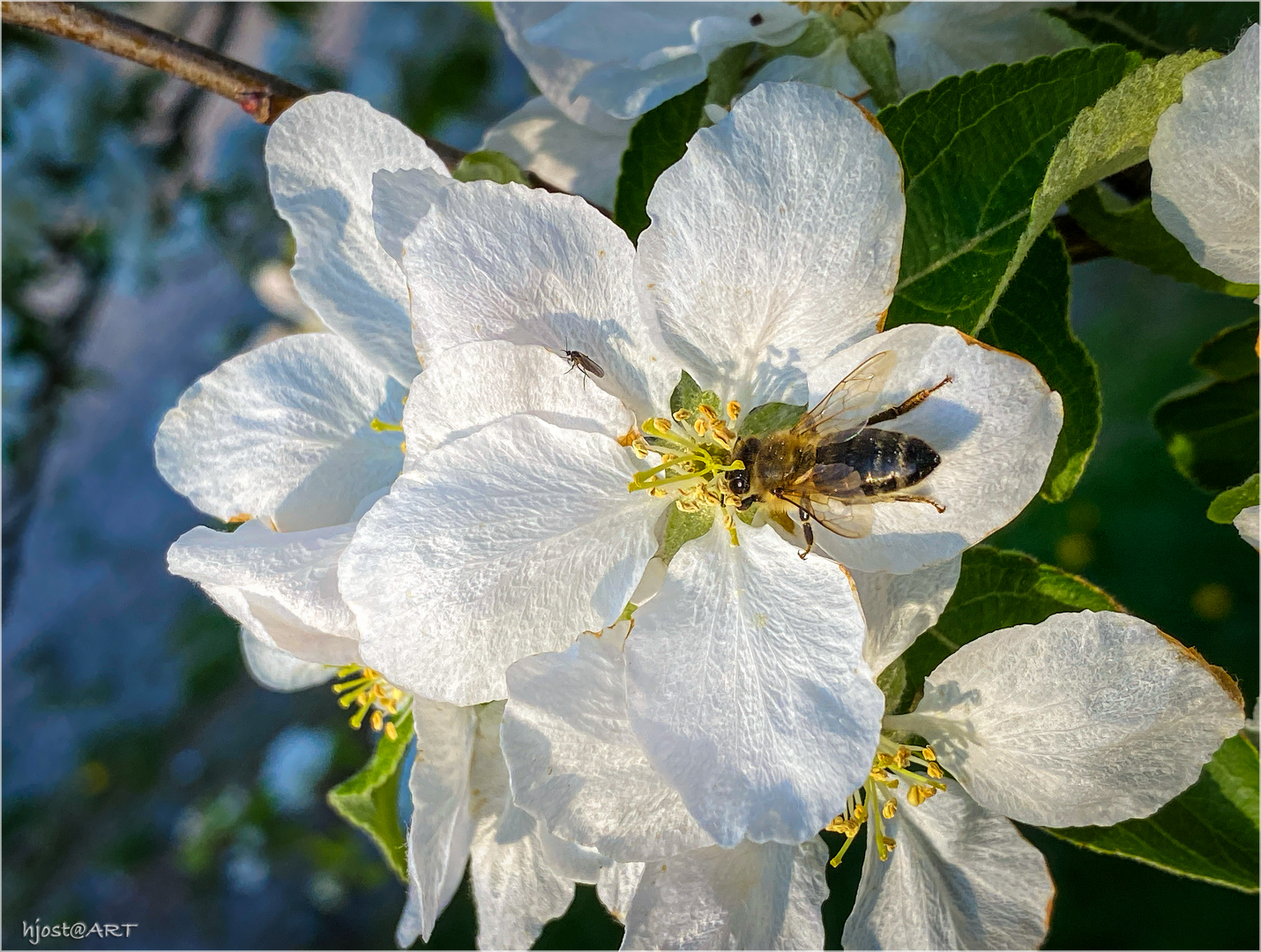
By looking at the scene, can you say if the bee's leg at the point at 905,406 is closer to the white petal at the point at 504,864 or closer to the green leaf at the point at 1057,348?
the green leaf at the point at 1057,348

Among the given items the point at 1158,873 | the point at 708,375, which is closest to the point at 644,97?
the point at 708,375

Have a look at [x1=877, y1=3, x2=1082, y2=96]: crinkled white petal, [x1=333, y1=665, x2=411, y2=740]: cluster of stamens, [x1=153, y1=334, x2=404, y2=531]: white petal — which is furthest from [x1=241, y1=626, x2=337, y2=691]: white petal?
[x1=877, y1=3, x2=1082, y2=96]: crinkled white petal

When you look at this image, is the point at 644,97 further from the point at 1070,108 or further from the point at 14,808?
the point at 14,808

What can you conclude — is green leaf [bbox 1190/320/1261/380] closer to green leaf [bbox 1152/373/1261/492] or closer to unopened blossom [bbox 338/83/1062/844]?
green leaf [bbox 1152/373/1261/492]

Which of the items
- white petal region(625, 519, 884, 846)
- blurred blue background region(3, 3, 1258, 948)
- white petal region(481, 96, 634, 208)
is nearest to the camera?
white petal region(625, 519, 884, 846)

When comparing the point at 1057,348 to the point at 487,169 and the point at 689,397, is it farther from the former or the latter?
the point at 487,169

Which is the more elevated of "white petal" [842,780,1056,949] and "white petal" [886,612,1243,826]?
"white petal" [886,612,1243,826]

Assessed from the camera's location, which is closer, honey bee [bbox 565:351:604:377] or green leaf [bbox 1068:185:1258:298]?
honey bee [bbox 565:351:604:377]
